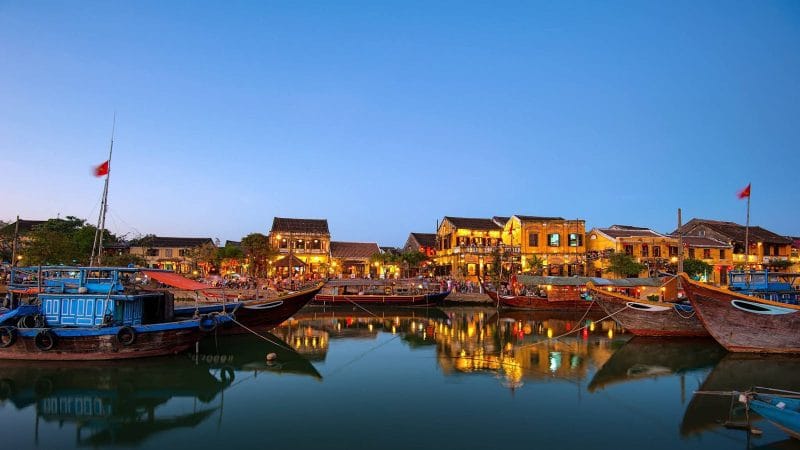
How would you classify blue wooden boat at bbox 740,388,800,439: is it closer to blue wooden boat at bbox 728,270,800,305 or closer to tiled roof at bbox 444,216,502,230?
blue wooden boat at bbox 728,270,800,305

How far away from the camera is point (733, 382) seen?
15.6m

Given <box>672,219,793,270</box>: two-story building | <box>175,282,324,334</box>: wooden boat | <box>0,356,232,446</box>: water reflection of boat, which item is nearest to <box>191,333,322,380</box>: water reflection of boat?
<box>175,282,324,334</box>: wooden boat

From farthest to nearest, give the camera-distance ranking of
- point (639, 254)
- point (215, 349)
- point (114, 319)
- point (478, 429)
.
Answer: point (639, 254) < point (215, 349) < point (114, 319) < point (478, 429)

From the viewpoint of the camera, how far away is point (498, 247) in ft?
155

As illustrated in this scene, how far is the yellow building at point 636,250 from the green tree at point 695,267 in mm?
2115

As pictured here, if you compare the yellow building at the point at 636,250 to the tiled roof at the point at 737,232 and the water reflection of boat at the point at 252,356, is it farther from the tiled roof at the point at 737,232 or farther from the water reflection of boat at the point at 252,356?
the water reflection of boat at the point at 252,356

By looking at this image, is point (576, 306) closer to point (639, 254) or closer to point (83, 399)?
point (639, 254)

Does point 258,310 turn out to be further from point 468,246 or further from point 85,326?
point 468,246

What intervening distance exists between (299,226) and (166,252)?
55.8ft

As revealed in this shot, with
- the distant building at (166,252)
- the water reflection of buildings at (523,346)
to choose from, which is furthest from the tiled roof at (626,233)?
the distant building at (166,252)

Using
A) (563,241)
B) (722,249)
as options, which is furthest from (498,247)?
(722,249)

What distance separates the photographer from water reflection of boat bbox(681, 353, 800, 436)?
38.3 feet

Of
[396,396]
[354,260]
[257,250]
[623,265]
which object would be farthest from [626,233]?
[396,396]

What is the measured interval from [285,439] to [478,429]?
13.8ft
